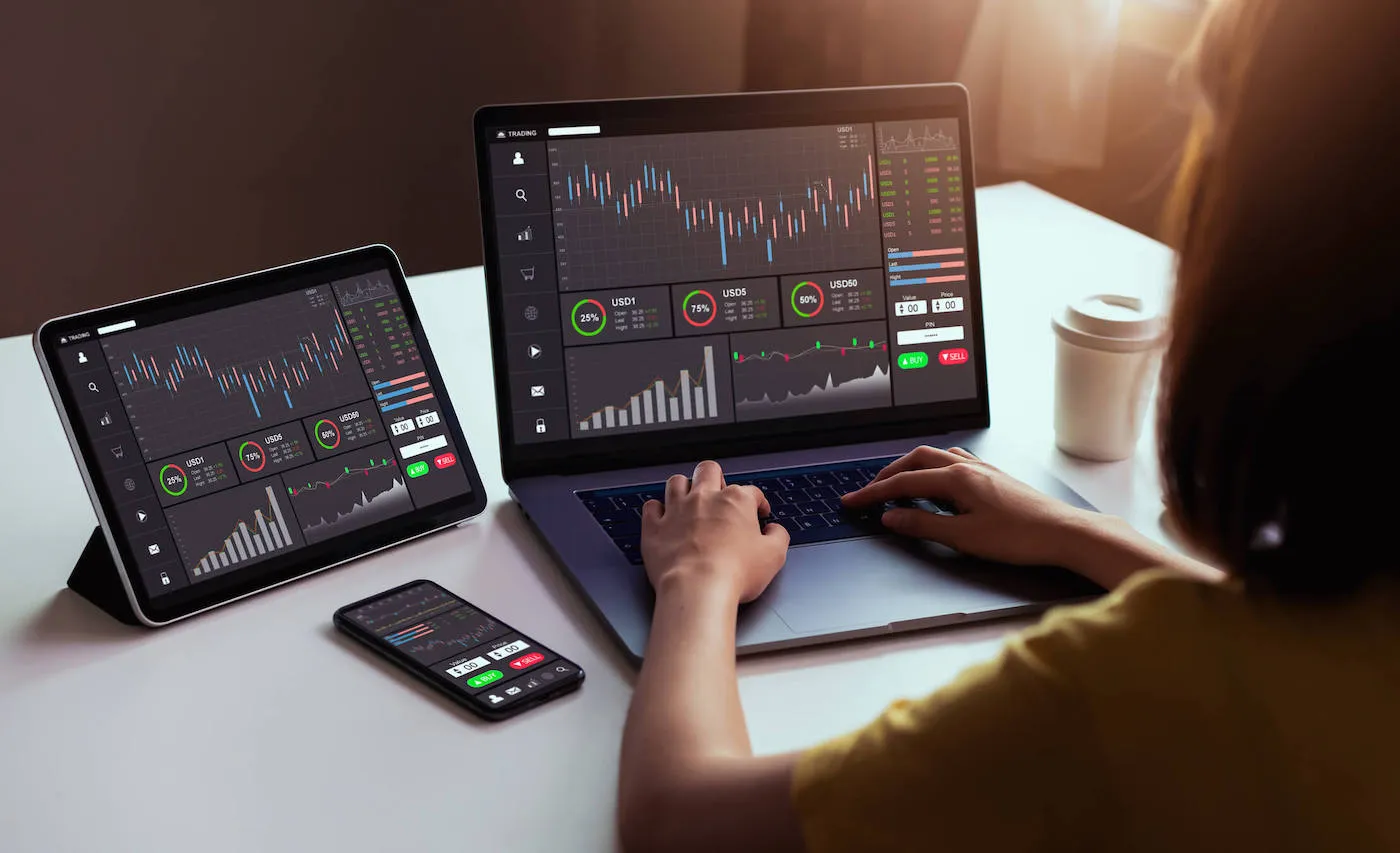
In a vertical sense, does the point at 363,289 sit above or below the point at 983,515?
above

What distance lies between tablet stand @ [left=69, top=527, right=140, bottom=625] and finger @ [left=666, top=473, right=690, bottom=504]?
0.41 meters

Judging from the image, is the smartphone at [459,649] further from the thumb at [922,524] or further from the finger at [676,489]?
the thumb at [922,524]

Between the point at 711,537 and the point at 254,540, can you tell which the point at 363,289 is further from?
the point at 711,537

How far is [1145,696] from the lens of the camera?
583 mm

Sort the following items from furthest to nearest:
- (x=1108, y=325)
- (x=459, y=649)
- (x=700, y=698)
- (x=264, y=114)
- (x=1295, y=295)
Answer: (x=264, y=114)
(x=1108, y=325)
(x=459, y=649)
(x=700, y=698)
(x=1295, y=295)

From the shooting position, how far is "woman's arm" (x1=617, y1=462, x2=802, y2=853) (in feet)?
2.28

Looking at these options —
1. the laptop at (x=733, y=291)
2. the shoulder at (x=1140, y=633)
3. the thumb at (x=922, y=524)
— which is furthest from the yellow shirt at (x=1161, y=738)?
the laptop at (x=733, y=291)

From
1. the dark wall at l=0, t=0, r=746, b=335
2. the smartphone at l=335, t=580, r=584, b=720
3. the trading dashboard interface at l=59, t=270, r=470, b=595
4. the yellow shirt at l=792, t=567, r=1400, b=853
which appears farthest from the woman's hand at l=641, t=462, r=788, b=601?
the dark wall at l=0, t=0, r=746, b=335

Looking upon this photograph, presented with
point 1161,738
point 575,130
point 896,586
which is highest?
point 575,130

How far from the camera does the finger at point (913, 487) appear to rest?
1.07 m

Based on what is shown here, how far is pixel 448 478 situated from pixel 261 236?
190cm

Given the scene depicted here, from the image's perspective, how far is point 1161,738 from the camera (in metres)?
0.58

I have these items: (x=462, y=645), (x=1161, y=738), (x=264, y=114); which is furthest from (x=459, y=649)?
(x=264, y=114)

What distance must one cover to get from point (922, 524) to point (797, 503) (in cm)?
12
